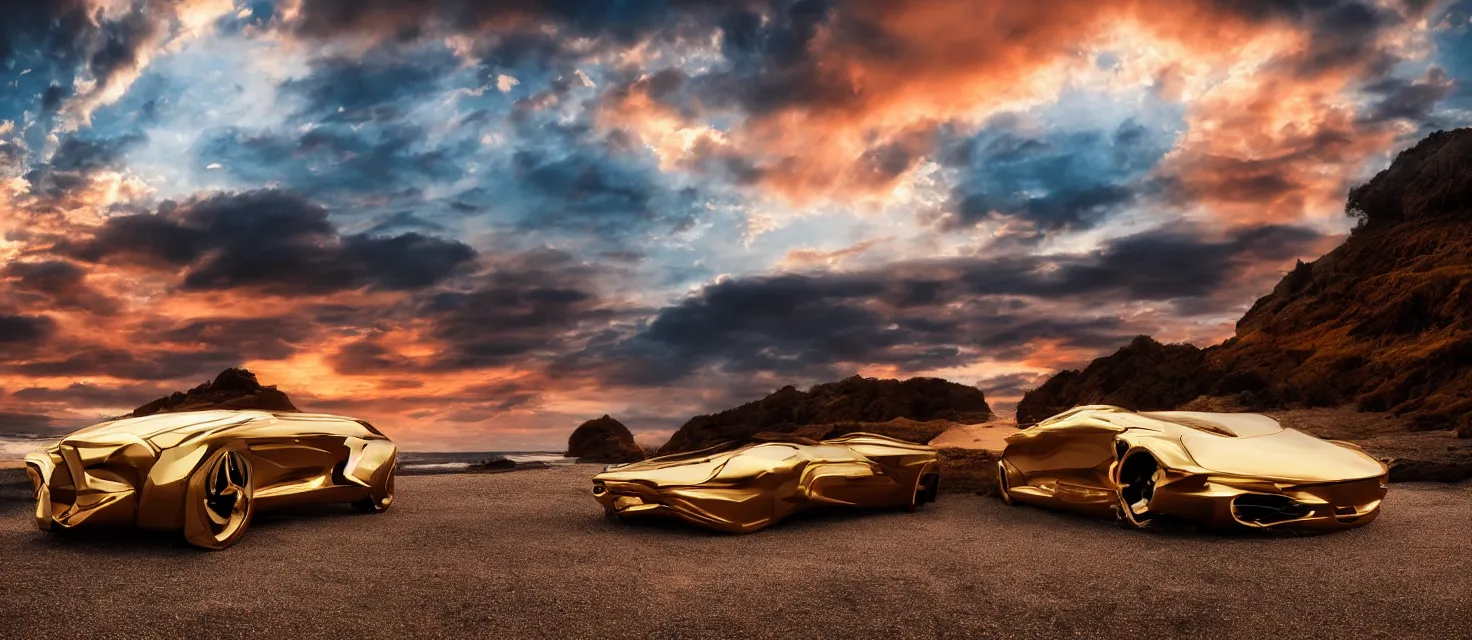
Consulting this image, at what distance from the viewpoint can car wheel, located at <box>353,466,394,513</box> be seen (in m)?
9.42

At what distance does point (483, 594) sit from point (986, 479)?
28.3 feet

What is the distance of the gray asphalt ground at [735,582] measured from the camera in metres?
4.92

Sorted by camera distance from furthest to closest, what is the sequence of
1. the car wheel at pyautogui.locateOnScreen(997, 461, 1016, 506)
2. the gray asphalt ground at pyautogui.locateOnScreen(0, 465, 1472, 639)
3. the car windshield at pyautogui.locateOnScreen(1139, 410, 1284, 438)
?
the car wheel at pyautogui.locateOnScreen(997, 461, 1016, 506) < the car windshield at pyautogui.locateOnScreen(1139, 410, 1284, 438) < the gray asphalt ground at pyautogui.locateOnScreen(0, 465, 1472, 639)

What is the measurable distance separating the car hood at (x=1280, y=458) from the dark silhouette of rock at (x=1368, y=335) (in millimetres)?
14770

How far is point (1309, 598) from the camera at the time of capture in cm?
561

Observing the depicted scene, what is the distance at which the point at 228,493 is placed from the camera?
24.6 ft

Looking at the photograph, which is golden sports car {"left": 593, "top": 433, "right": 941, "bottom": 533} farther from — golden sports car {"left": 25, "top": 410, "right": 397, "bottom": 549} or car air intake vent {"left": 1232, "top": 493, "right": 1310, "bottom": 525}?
car air intake vent {"left": 1232, "top": 493, "right": 1310, "bottom": 525}

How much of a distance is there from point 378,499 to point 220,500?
218 cm

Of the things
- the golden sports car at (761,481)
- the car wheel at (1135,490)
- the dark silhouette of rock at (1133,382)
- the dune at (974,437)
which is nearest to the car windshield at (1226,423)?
the car wheel at (1135,490)

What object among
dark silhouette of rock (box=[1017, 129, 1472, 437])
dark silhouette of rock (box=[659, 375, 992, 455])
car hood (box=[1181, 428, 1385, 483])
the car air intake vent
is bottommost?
the car air intake vent

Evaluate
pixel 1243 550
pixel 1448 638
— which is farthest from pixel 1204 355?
pixel 1448 638

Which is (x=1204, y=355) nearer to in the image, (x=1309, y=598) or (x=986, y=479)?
(x=986, y=479)

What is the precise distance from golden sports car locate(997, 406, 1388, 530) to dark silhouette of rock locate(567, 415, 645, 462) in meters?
14.8

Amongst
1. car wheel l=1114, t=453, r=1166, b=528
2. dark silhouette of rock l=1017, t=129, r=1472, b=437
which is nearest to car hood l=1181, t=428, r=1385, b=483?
car wheel l=1114, t=453, r=1166, b=528
